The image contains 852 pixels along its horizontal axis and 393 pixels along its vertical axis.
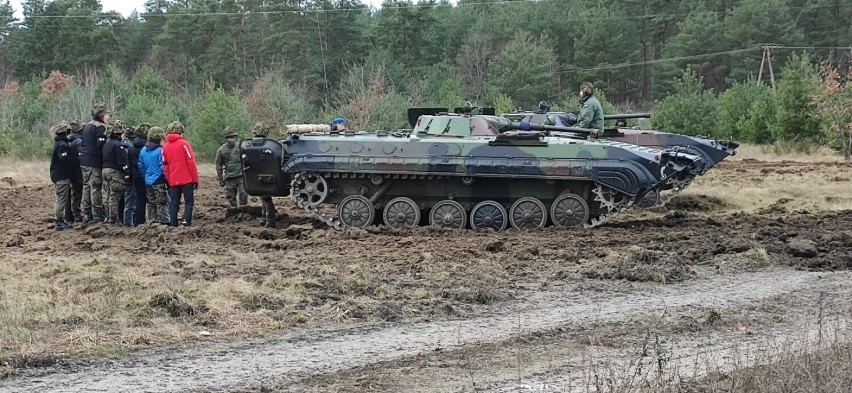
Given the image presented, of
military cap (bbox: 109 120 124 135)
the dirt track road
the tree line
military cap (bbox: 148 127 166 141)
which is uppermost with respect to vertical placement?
the tree line

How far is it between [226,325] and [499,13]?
58.2m

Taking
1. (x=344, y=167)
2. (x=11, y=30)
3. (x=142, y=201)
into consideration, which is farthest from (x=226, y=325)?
(x=11, y=30)

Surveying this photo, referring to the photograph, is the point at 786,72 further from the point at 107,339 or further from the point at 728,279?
the point at 107,339

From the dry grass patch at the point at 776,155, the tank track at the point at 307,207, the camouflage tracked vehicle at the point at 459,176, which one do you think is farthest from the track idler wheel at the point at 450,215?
the dry grass patch at the point at 776,155

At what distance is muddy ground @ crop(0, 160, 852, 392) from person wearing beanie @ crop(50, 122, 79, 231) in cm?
53

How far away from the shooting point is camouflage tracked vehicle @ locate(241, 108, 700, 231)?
1470cm

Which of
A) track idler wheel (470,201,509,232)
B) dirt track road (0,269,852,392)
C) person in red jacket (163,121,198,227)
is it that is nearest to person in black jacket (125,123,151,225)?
person in red jacket (163,121,198,227)

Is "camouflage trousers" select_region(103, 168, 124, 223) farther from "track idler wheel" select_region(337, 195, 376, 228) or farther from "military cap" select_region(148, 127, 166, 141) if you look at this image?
"track idler wheel" select_region(337, 195, 376, 228)

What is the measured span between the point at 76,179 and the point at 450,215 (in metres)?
5.83

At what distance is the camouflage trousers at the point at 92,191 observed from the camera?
52.0 feet

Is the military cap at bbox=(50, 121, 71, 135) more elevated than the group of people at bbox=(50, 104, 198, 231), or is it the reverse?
the military cap at bbox=(50, 121, 71, 135)

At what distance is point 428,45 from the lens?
55719 mm

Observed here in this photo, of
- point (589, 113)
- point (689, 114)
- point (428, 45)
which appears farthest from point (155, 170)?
point (428, 45)

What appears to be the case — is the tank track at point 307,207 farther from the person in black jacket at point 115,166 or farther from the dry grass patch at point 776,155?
the dry grass patch at point 776,155
